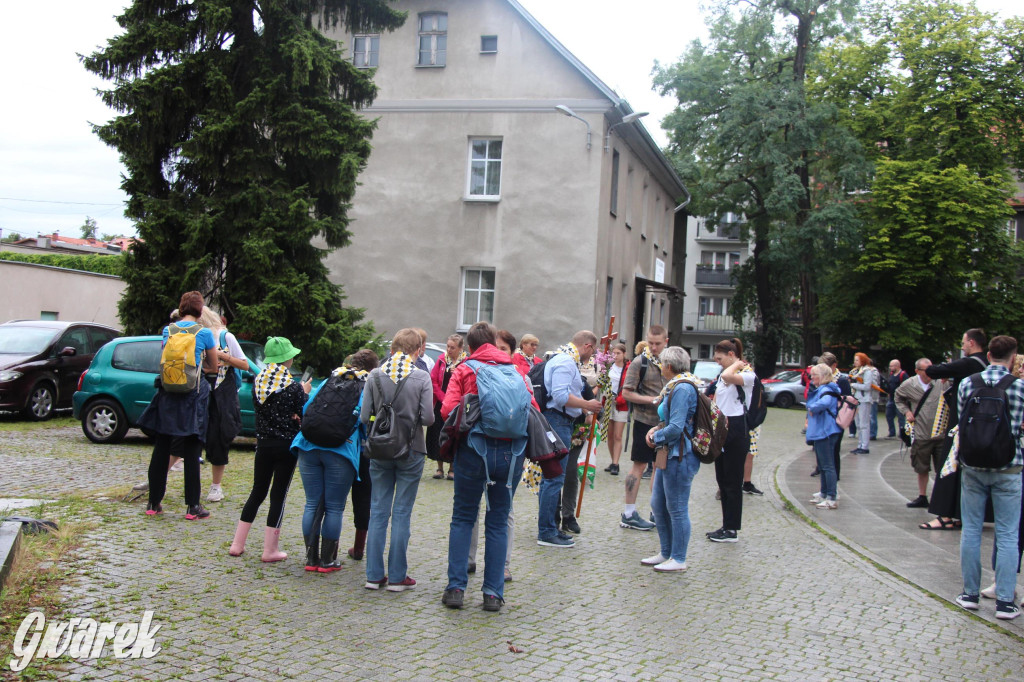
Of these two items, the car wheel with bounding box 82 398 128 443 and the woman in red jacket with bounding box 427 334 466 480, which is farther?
the car wheel with bounding box 82 398 128 443

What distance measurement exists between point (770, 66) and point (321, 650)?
3935 centimetres

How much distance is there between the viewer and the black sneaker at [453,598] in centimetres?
619

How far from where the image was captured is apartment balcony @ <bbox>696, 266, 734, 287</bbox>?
7294 cm

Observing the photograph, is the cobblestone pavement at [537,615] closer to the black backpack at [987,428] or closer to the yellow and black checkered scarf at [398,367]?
the black backpack at [987,428]

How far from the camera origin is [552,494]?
843cm

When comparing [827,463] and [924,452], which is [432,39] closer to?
[827,463]

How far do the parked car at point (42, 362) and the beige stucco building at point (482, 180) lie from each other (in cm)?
938

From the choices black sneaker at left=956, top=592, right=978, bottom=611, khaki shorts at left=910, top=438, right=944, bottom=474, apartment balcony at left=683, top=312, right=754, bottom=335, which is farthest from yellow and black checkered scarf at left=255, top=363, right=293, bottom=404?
apartment balcony at left=683, top=312, right=754, bottom=335

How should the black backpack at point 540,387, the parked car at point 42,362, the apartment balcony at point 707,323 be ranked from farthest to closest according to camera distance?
the apartment balcony at point 707,323 < the parked car at point 42,362 < the black backpack at point 540,387

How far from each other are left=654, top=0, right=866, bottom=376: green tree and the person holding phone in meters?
31.3

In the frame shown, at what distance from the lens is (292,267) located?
1748 centimetres

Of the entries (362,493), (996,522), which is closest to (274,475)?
(362,493)

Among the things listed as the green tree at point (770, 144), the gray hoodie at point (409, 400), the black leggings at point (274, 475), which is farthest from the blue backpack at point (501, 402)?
the green tree at point (770, 144)

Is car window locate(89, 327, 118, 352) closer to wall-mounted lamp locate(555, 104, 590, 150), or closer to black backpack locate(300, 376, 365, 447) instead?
wall-mounted lamp locate(555, 104, 590, 150)
